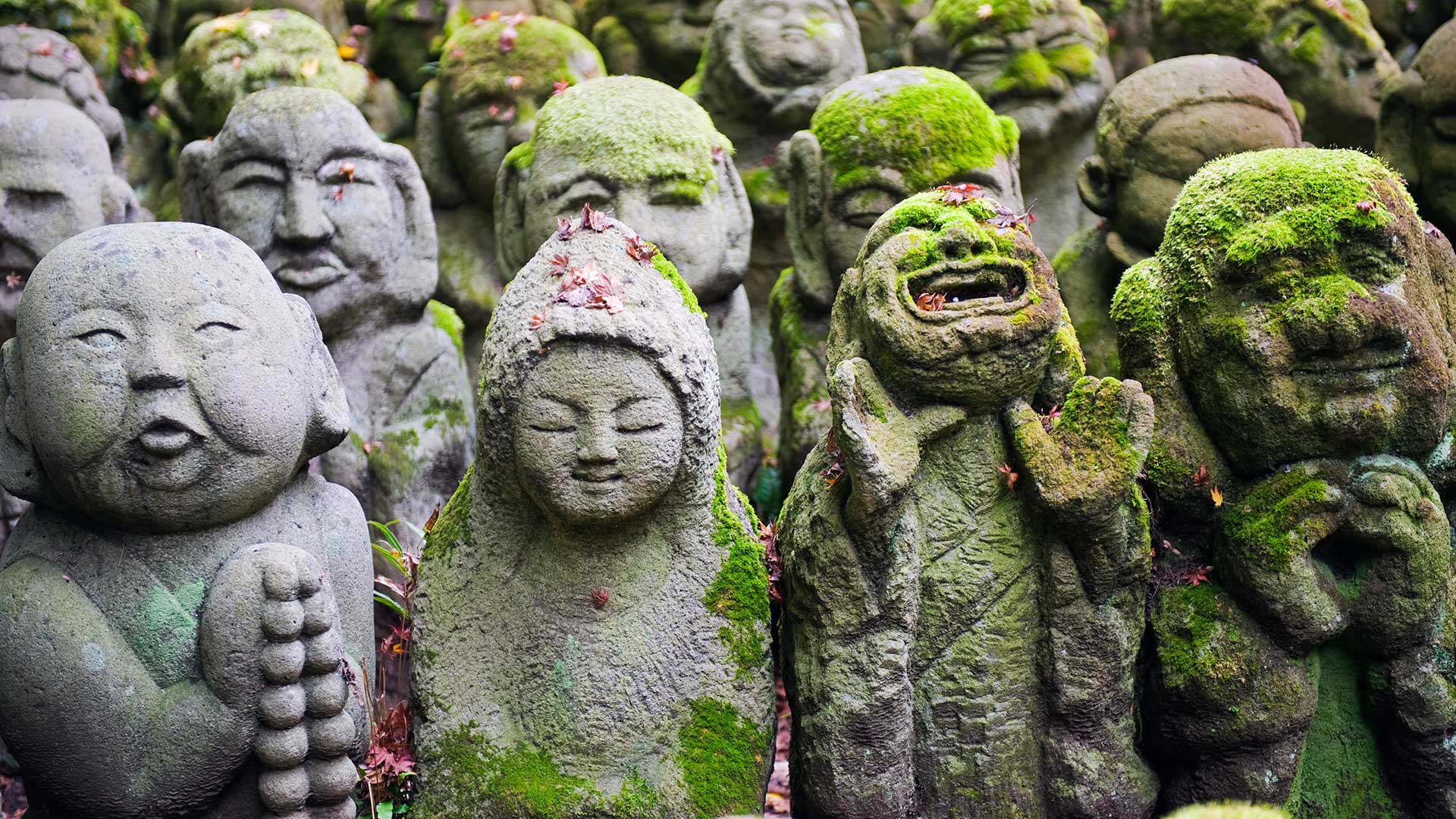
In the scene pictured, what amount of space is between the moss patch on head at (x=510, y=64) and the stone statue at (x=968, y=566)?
400cm

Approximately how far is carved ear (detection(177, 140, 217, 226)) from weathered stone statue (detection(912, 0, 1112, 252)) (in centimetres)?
419

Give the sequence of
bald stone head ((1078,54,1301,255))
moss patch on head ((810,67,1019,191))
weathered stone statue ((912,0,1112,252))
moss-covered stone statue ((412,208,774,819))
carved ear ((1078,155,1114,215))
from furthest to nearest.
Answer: weathered stone statue ((912,0,1112,252))
carved ear ((1078,155,1114,215))
bald stone head ((1078,54,1301,255))
moss patch on head ((810,67,1019,191))
moss-covered stone statue ((412,208,774,819))

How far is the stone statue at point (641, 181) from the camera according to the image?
20.4 feet

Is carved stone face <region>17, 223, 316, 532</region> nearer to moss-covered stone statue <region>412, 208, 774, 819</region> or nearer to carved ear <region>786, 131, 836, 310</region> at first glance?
moss-covered stone statue <region>412, 208, 774, 819</region>

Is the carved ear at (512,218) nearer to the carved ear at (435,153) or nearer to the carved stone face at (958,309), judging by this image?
the carved ear at (435,153)

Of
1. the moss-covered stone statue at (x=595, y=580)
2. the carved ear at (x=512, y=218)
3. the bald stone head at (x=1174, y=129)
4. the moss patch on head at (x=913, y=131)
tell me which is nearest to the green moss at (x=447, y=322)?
the carved ear at (x=512, y=218)

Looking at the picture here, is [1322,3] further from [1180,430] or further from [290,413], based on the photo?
[290,413]

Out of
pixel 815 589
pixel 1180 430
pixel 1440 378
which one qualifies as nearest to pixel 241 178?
pixel 815 589

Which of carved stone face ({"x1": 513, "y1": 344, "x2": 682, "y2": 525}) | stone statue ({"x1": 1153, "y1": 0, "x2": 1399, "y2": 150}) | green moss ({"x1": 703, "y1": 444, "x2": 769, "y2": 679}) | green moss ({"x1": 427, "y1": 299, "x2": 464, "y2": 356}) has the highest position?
stone statue ({"x1": 1153, "y1": 0, "x2": 1399, "y2": 150})

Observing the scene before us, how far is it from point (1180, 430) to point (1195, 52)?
4.71 metres

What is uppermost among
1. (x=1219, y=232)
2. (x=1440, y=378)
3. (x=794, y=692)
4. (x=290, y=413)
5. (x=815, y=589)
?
(x=1219, y=232)

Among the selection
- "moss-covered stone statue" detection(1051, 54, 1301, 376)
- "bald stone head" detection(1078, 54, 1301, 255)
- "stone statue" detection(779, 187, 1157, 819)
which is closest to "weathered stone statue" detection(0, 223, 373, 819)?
"stone statue" detection(779, 187, 1157, 819)

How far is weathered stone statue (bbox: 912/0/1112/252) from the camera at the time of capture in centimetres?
839

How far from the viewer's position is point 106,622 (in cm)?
392
